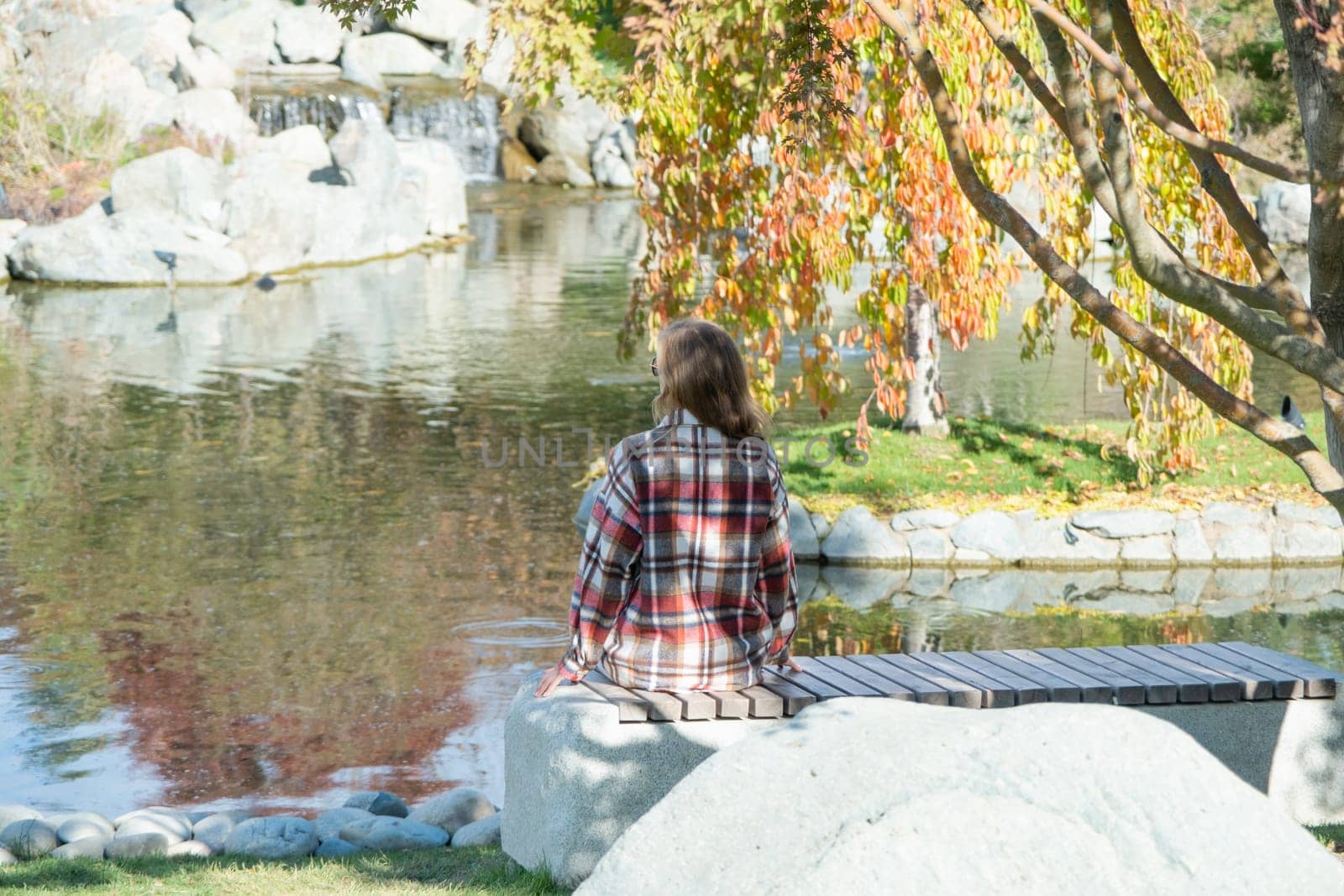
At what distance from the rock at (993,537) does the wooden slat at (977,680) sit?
450cm

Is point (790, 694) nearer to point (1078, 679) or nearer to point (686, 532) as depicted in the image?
point (686, 532)

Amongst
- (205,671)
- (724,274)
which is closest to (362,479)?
(724,274)

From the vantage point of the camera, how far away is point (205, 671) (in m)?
7.63

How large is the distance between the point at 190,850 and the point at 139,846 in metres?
0.16

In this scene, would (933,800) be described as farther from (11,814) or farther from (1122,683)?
(11,814)

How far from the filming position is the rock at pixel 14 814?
5516 mm

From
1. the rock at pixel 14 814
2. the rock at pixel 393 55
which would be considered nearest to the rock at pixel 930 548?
the rock at pixel 14 814

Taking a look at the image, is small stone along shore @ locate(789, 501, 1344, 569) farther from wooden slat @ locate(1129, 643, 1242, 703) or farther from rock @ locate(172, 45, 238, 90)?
rock @ locate(172, 45, 238, 90)

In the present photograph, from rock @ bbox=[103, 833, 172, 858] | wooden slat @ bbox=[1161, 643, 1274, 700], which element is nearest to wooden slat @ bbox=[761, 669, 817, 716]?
wooden slat @ bbox=[1161, 643, 1274, 700]

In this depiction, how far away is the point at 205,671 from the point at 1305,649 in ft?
17.7

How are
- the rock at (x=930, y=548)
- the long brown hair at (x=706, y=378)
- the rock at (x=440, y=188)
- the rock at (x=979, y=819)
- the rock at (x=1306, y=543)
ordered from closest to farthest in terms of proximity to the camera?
the rock at (x=979, y=819), the long brown hair at (x=706, y=378), the rock at (x=1306, y=543), the rock at (x=930, y=548), the rock at (x=440, y=188)

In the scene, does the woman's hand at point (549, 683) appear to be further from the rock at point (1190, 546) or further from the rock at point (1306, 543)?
the rock at point (1306, 543)

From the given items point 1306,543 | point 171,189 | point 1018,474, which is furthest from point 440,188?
point 1306,543

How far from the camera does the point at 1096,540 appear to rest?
32.2 feet
